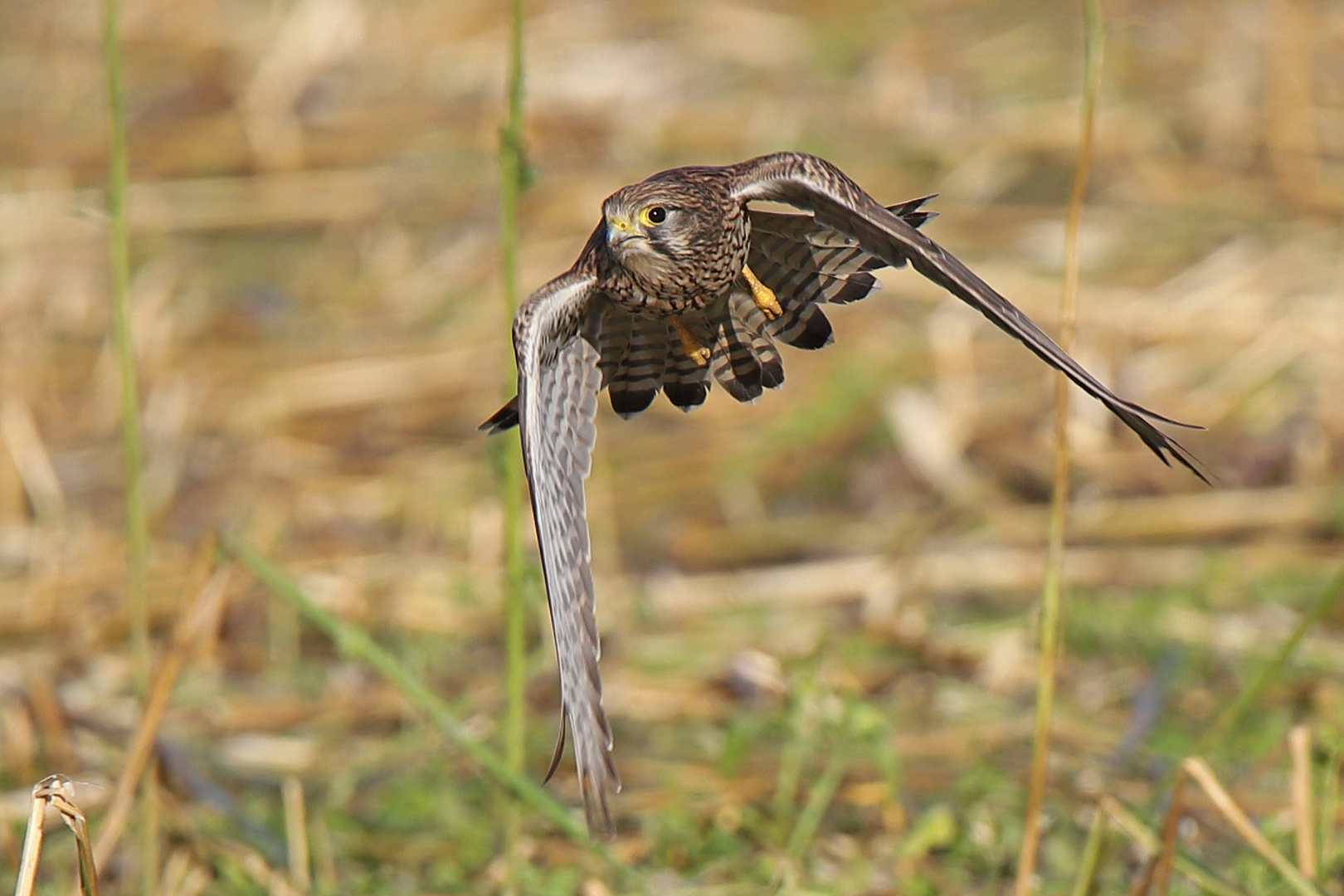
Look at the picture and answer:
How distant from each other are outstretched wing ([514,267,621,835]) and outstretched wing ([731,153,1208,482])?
293mm

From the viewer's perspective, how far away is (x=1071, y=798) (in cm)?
405

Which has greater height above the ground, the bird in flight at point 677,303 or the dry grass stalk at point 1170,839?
the bird in flight at point 677,303

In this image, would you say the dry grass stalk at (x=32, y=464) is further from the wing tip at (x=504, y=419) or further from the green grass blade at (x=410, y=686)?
the wing tip at (x=504, y=419)

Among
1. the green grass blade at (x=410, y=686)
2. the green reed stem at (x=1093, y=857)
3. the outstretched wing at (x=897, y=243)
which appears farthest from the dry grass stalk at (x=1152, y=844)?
the outstretched wing at (x=897, y=243)

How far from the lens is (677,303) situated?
235 centimetres

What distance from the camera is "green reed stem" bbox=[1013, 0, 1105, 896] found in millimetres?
2489

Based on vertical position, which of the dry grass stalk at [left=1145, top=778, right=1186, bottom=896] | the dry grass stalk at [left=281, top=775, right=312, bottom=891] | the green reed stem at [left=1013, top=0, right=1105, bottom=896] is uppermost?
the green reed stem at [left=1013, top=0, right=1105, bottom=896]

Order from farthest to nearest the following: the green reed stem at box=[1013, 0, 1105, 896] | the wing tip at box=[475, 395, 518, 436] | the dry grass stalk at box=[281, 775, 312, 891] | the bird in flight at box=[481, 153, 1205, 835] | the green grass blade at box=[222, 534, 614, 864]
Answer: the dry grass stalk at box=[281, 775, 312, 891] → the green grass blade at box=[222, 534, 614, 864] → the green reed stem at box=[1013, 0, 1105, 896] → the wing tip at box=[475, 395, 518, 436] → the bird in flight at box=[481, 153, 1205, 835]

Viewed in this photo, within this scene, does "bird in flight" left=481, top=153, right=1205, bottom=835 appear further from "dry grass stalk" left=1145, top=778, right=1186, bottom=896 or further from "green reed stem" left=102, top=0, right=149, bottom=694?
"dry grass stalk" left=1145, top=778, right=1186, bottom=896

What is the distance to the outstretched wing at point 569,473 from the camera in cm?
186

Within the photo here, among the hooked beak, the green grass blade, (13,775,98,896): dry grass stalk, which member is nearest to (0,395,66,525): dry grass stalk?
the green grass blade

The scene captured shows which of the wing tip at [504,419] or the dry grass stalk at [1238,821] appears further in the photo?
the dry grass stalk at [1238,821]

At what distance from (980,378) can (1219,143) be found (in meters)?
2.29

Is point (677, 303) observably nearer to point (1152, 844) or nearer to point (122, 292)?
point (122, 292)
